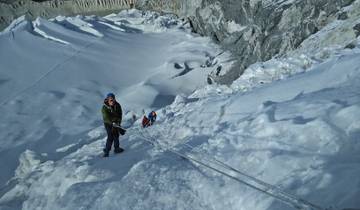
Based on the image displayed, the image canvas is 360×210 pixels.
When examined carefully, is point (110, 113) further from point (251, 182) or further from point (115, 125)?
point (251, 182)

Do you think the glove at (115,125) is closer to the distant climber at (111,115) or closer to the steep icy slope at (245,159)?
the distant climber at (111,115)

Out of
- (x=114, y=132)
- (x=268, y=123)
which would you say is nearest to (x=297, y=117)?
(x=268, y=123)

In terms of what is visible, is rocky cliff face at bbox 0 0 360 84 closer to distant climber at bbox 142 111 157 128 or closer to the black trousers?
distant climber at bbox 142 111 157 128

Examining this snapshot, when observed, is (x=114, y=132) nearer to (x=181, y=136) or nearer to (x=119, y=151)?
(x=119, y=151)

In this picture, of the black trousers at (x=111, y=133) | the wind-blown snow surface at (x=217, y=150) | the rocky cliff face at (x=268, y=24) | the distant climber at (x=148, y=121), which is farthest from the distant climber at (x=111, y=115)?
the rocky cliff face at (x=268, y=24)

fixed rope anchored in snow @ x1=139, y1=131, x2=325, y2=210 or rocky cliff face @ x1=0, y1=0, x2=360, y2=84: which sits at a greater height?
fixed rope anchored in snow @ x1=139, y1=131, x2=325, y2=210

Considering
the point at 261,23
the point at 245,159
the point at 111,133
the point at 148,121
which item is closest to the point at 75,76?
the point at 261,23

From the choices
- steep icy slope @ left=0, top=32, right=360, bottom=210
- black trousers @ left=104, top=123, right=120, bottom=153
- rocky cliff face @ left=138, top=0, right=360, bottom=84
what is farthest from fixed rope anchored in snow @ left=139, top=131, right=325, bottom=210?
rocky cliff face @ left=138, top=0, right=360, bottom=84
